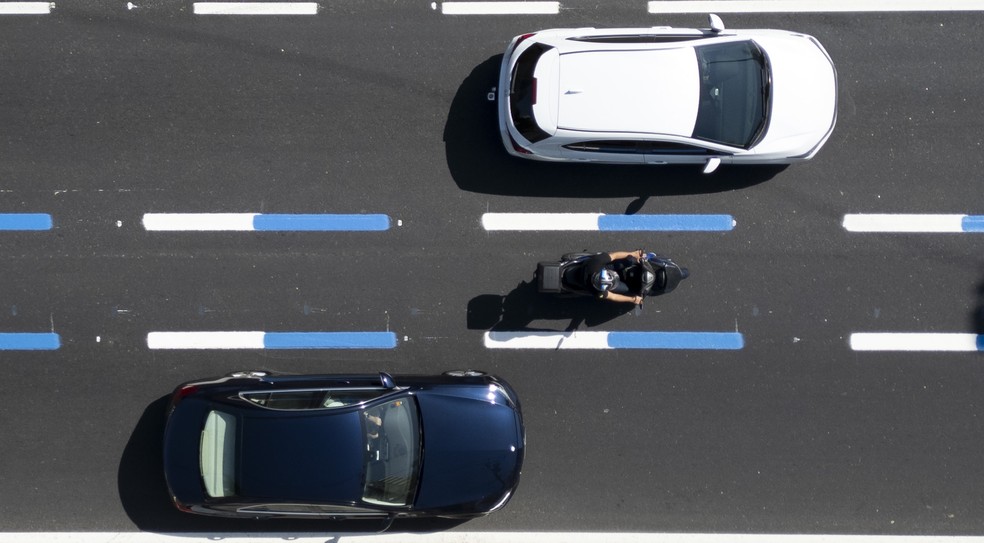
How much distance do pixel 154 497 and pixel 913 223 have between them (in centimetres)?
888

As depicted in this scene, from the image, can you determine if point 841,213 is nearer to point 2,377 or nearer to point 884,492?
point 884,492

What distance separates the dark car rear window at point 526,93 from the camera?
6125mm

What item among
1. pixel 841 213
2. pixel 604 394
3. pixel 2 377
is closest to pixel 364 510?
pixel 604 394

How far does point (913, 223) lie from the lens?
666 centimetres

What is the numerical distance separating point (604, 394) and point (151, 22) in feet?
21.3

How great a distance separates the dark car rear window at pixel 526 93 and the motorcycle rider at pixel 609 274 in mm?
1372

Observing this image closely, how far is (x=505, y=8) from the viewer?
6.73 m

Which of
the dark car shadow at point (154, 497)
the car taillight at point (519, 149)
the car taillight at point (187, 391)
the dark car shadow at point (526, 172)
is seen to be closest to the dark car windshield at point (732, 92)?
the dark car shadow at point (526, 172)

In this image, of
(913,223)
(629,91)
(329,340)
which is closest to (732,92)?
(629,91)

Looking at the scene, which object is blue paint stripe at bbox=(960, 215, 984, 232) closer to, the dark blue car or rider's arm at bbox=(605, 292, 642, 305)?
rider's arm at bbox=(605, 292, 642, 305)

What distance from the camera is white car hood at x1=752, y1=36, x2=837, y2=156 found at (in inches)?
241

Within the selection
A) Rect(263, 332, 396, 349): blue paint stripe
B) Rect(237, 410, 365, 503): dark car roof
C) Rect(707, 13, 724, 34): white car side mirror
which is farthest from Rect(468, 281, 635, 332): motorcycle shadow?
Rect(707, 13, 724, 34): white car side mirror

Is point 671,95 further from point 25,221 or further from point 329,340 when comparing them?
point 25,221

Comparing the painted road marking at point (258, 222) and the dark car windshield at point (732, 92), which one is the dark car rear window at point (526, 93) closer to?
the dark car windshield at point (732, 92)
